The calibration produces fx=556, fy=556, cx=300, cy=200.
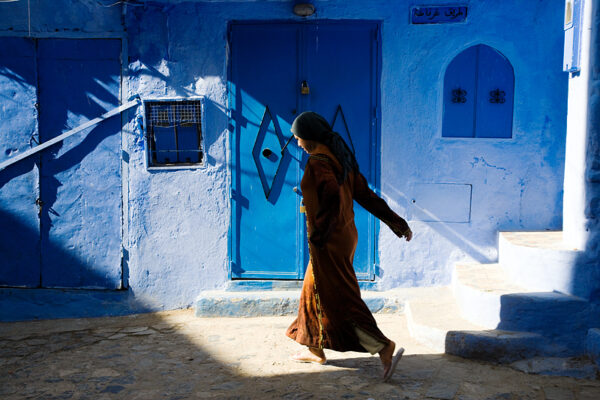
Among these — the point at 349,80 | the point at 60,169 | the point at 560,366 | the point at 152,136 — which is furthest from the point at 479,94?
the point at 60,169

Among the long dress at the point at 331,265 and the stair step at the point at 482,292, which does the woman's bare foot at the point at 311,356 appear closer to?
the long dress at the point at 331,265

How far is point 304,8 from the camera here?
15.8 feet

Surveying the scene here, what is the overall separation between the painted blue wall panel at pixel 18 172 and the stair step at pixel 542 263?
13.9 feet

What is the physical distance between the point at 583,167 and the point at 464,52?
62.8 inches

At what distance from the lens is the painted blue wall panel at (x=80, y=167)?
5113 millimetres

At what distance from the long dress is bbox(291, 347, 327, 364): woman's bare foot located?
7.7 inches

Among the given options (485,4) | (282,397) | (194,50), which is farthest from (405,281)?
(194,50)

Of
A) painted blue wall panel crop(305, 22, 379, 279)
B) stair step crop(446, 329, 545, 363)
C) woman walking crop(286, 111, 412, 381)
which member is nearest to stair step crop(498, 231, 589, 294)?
stair step crop(446, 329, 545, 363)

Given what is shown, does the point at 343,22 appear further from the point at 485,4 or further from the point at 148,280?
the point at 148,280

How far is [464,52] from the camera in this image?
482cm

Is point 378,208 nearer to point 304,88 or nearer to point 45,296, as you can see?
point 304,88

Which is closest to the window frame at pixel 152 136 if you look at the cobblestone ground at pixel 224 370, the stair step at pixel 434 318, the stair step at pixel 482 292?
the cobblestone ground at pixel 224 370

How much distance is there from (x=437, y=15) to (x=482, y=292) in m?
2.41

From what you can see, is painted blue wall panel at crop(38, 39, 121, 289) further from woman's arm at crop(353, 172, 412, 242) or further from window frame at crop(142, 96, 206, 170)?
woman's arm at crop(353, 172, 412, 242)
